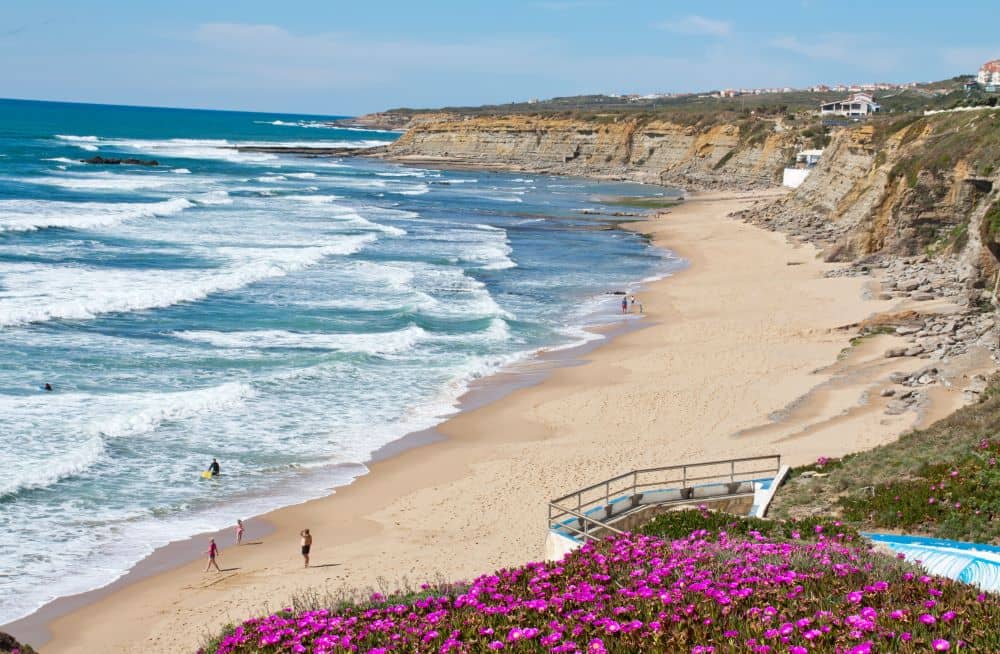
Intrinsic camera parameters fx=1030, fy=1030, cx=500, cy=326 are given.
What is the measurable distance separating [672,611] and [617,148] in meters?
116

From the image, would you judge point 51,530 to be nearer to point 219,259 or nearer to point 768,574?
point 768,574

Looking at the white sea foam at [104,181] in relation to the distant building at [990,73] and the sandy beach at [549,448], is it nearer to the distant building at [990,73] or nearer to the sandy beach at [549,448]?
the sandy beach at [549,448]

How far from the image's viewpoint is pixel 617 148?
122m

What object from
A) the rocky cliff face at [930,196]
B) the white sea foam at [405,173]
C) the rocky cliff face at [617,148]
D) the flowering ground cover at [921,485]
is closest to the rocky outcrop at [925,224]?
the rocky cliff face at [930,196]

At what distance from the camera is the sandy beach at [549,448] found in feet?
54.2

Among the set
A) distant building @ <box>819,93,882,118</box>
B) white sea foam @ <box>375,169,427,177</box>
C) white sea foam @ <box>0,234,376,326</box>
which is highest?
distant building @ <box>819,93,882,118</box>

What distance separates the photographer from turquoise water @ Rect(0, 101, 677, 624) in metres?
19.9

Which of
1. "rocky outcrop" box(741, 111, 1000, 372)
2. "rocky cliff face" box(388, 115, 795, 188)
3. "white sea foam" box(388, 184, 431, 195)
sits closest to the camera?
"rocky outcrop" box(741, 111, 1000, 372)

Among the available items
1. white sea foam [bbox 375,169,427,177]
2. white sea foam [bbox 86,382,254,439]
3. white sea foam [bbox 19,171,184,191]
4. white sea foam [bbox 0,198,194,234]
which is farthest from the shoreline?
white sea foam [bbox 375,169,427,177]

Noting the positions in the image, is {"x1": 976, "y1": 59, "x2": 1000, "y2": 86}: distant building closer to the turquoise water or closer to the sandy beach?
the turquoise water

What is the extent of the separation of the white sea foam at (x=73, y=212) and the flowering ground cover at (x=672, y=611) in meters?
49.0

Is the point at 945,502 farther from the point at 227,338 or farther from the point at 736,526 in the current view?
the point at 227,338

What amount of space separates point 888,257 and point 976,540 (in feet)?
109

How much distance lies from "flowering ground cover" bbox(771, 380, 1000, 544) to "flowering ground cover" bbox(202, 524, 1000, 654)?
3164 millimetres
